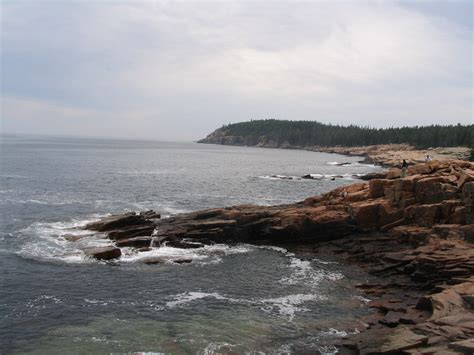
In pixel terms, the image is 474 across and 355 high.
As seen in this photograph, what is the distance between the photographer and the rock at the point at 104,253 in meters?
34.7

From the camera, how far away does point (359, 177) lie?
9681cm

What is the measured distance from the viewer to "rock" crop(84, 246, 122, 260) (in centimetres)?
3472

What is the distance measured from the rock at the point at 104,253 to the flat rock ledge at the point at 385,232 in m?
3.16

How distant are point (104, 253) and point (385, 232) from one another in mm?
24430

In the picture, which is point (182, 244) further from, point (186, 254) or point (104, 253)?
point (104, 253)

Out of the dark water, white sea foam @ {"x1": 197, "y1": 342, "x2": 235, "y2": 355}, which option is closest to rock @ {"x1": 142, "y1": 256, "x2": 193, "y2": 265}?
the dark water

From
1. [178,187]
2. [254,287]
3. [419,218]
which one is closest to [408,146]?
[178,187]

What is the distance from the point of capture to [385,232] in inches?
1553

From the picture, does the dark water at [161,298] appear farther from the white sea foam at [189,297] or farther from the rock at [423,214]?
the rock at [423,214]

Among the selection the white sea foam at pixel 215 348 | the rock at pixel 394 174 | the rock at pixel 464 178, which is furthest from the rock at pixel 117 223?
the rock at pixel 464 178

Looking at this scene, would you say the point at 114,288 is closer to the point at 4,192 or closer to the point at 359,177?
the point at 4,192

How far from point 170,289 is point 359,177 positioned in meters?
75.0

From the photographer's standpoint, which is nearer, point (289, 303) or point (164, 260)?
point (289, 303)

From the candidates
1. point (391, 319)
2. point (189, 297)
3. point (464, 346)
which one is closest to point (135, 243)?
point (189, 297)
